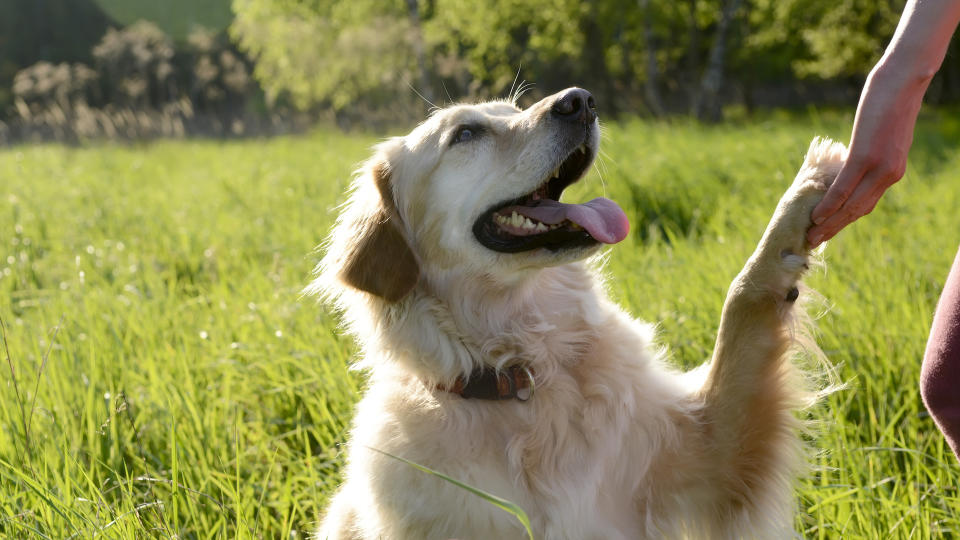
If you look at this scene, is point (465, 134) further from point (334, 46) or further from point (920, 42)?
point (334, 46)

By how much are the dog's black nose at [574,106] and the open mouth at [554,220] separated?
93 mm

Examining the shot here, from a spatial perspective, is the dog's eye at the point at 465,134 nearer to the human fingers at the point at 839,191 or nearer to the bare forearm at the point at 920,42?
the human fingers at the point at 839,191

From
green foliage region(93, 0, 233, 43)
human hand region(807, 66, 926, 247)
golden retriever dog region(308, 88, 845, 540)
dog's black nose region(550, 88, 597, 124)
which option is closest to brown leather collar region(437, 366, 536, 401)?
golden retriever dog region(308, 88, 845, 540)

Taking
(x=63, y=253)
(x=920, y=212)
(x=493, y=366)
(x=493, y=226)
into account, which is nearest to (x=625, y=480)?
(x=493, y=366)

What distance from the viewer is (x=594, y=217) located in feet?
7.50

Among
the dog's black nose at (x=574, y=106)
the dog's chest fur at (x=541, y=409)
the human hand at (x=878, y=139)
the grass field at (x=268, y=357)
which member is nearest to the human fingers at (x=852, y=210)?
the human hand at (x=878, y=139)

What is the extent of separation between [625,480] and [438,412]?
54cm

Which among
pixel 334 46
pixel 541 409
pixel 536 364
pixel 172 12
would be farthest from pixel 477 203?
pixel 172 12

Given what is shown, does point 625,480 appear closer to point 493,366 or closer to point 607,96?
→ point 493,366

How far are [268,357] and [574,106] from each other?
5.73 feet

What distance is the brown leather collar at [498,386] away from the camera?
2.23 meters

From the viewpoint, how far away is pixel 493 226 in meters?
2.50

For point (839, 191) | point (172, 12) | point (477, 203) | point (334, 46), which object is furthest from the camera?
point (172, 12)

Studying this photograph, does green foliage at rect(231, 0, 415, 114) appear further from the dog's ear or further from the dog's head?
the dog's ear
